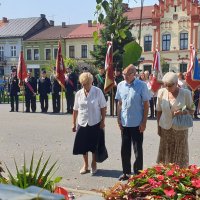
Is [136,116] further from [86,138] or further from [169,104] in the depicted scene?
[86,138]

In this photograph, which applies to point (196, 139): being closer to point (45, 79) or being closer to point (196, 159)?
point (196, 159)

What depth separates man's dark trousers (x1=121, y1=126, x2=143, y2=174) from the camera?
643 cm

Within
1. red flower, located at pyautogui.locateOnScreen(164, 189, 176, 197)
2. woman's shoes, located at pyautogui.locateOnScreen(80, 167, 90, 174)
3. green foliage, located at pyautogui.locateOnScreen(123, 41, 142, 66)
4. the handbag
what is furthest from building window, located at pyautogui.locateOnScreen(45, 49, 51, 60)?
red flower, located at pyautogui.locateOnScreen(164, 189, 176, 197)

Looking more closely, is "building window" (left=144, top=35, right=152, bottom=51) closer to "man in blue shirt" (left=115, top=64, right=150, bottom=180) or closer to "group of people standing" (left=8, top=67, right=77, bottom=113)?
"group of people standing" (left=8, top=67, right=77, bottom=113)

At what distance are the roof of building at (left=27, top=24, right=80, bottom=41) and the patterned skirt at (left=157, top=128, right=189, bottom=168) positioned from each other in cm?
5790

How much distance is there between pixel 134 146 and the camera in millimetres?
6508

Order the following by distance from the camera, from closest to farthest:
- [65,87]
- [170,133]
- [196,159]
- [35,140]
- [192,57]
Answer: [170,133], [196,159], [35,140], [192,57], [65,87]

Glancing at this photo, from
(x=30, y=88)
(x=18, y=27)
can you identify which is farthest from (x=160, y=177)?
(x=18, y=27)

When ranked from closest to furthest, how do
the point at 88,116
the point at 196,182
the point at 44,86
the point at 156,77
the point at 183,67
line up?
1. the point at 196,182
2. the point at 88,116
3. the point at 156,77
4. the point at 44,86
5. the point at 183,67

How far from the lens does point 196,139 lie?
35.7 ft

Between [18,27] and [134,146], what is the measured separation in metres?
64.0

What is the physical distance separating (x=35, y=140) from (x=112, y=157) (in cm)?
297

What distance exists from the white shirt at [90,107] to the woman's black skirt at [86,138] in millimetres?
82

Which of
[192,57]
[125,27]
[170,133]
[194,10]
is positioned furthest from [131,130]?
[194,10]
